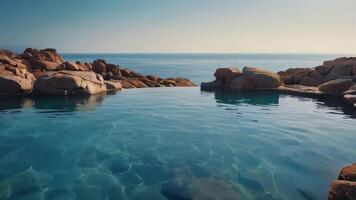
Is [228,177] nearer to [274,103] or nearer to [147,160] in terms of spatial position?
[147,160]

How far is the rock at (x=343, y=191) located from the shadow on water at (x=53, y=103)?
15.9 m

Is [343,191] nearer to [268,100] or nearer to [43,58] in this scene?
[268,100]

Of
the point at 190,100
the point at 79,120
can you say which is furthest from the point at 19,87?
the point at 190,100

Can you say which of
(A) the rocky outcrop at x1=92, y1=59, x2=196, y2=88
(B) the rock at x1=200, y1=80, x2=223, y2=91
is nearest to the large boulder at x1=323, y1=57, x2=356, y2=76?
(B) the rock at x1=200, y1=80, x2=223, y2=91

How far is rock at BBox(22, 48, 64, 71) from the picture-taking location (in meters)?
35.5

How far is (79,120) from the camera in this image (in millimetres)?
16656

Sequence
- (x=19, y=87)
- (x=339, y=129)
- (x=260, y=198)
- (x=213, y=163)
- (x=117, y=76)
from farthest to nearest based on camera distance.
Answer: (x=117, y=76), (x=19, y=87), (x=339, y=129), (x=213, y=163), (x=260, y=198)

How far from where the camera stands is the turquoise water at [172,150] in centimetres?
845

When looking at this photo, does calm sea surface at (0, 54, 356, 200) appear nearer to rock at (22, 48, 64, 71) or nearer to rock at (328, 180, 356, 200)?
rock at (328, 180, 356, 200)

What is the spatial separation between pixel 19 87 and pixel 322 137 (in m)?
21.7

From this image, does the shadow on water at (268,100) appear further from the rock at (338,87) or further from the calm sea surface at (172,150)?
the rock at (338,87)

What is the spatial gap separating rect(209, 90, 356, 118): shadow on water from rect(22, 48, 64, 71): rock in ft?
65.8

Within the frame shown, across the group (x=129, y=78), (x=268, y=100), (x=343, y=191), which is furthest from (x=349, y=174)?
(x=129, y=78)

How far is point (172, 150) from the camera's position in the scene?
11.8m
